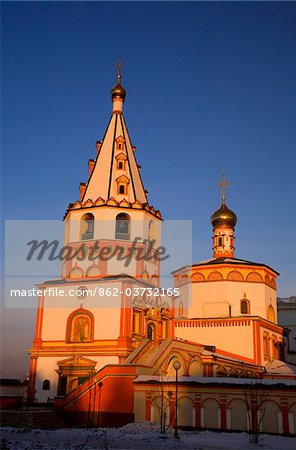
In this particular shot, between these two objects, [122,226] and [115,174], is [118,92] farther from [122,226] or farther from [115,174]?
[122,226]

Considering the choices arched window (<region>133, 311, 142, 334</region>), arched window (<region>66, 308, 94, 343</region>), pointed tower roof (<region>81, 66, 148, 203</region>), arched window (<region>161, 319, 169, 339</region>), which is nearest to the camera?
arched window (<region>66, 308, 94, 343</region>)

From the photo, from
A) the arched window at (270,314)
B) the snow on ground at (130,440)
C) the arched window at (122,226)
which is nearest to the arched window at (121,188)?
the arched window at (122,226)

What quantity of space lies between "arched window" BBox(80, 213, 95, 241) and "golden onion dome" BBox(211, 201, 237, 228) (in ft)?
35.6

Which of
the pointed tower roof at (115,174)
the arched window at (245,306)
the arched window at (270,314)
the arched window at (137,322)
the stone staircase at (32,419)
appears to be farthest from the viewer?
the arched window at (270,314)

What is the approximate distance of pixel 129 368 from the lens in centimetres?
2006

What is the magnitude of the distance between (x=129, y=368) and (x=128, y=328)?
3561mm

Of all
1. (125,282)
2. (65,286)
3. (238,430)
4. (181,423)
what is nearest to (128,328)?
(125,282)

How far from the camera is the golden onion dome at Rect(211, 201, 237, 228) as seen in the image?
113ft

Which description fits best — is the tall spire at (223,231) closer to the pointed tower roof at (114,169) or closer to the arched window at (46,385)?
the pointed tower roof at (114,169)

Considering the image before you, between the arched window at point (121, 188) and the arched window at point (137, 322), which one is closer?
the arched window at point (137, 322)

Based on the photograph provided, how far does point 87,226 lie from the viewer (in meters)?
26.7

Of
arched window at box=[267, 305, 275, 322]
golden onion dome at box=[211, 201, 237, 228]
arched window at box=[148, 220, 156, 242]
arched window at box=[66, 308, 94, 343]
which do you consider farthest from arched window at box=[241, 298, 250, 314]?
arched window at box=[66, 308, 94, 343]

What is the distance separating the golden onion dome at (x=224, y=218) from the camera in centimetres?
3431

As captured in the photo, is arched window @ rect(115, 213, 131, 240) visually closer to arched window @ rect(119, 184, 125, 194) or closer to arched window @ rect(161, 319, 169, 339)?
arched window @ rect(119, 184, 125, 194)
